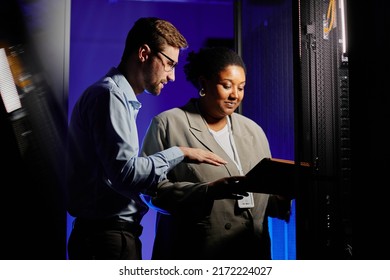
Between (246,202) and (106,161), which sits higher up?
(106,161)

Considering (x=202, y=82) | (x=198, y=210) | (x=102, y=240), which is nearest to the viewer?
(x=102, y=240)

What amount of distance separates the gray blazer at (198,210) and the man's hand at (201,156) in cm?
4

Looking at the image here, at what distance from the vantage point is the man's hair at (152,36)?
2.30 m

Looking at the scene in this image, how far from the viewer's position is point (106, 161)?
2033 mm

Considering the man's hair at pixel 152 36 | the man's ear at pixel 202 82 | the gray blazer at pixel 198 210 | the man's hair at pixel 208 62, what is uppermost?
the man's hair at pixel 152 36

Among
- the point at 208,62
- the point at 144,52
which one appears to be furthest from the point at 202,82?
the point at 144,52

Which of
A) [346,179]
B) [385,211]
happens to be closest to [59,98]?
[346,179]

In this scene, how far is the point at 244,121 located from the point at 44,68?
1122mm

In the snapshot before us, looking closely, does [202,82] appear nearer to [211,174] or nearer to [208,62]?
[208,62]

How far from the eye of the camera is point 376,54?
1.97m

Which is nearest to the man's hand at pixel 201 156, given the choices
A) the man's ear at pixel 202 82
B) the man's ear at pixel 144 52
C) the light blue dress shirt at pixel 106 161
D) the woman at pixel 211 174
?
the woman at pixel 211 174

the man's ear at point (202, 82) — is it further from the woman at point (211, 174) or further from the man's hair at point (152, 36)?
the man's hair at point (152, 36)

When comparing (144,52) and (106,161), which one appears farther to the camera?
(144,52)

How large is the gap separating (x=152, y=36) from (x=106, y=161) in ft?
2.28
